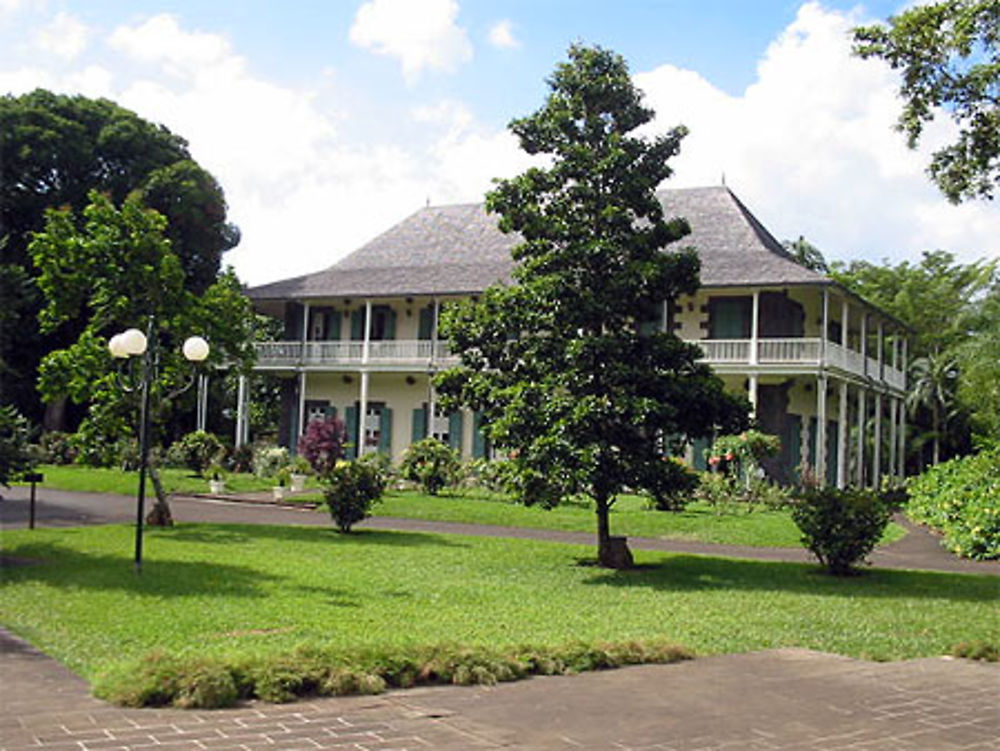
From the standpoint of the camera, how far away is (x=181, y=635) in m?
8.23

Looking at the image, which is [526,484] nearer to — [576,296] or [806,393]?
[576,296]

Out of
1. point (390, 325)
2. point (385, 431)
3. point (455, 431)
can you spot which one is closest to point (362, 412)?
point (385, 431)

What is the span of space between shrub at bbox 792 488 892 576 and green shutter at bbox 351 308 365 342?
72.9ft

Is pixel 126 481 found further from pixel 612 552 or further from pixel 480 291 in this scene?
pixel 612 552

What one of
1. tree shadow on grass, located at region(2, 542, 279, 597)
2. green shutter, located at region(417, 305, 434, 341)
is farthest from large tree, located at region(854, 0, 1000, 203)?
green shutter, located at region(417, 305, 434, 341)

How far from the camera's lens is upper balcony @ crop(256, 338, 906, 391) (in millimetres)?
26422

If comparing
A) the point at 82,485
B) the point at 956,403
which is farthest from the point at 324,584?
the point at 956,403

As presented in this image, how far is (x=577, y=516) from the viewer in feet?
68.0

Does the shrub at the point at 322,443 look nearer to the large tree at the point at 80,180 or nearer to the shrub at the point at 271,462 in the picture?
the shrub at the point at 271,462

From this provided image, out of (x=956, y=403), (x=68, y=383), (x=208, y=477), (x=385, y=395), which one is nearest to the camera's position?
(x=68, y=383)

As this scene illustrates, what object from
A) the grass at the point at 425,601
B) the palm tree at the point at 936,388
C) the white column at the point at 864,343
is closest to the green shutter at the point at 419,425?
the white column at the point at 864,343

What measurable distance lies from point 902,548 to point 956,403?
83.8 ft

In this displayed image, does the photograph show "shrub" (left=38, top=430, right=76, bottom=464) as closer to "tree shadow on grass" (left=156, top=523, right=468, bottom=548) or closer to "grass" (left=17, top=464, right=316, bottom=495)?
"grass" (left=17, top=464, right=316, bottom=495)

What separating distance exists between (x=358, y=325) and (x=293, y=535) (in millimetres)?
17508
